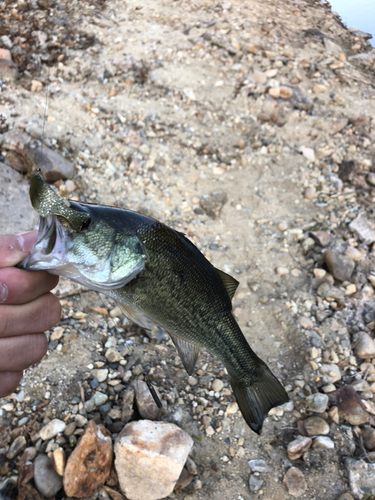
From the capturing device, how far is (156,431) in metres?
2.40

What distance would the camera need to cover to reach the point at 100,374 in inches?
108

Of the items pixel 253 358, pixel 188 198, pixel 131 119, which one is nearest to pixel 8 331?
pixel 253 358

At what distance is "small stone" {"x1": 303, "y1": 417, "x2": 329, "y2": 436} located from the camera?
2850 millimetres

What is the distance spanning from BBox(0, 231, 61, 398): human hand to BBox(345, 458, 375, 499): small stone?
2.23 metres

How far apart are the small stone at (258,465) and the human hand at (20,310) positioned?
169 centimetres

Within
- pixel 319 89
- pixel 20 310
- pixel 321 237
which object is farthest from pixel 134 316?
pixel 319 89

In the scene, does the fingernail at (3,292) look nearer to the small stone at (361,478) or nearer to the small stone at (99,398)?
the small stone at (99,398)

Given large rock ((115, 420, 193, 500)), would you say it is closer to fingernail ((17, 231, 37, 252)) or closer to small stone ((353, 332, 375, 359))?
fingernail ((17, 231, 37, 252))

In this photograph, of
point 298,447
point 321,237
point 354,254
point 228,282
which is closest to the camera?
point 228,282

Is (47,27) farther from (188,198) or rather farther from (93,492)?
(93,492)

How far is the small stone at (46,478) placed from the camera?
214 centimetres

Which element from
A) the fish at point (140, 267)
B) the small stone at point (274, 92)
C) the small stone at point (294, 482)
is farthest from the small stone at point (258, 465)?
the small stone at point (274, 92)

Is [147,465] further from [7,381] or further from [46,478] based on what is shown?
[7,381]

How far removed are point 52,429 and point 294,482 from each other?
5.23 feet
